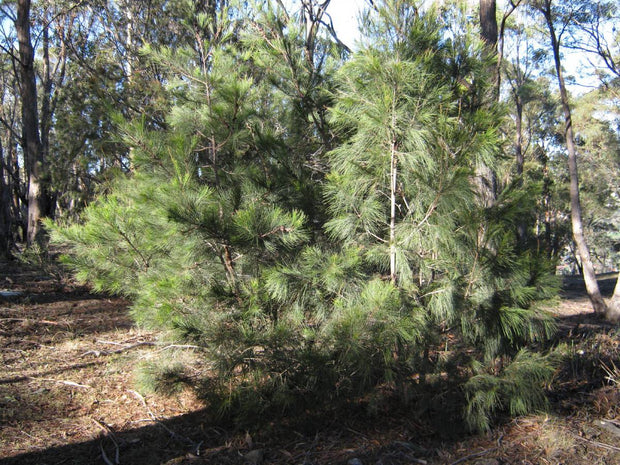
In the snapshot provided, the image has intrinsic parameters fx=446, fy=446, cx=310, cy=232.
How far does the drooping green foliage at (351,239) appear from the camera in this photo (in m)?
2.92

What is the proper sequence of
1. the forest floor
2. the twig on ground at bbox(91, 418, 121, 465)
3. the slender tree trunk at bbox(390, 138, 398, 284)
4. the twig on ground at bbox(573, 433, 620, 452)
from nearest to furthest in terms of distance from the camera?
the twig on ground at bbox(91, 418, 121, 465) → the forest floor → the twig on ground at bbox(573, 433, 620, 452) → the slender tree trunk at bbox(390, 138, 398, 284)

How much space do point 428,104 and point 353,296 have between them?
4.82 feet

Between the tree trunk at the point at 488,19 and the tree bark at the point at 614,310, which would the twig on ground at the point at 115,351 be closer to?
the tree trunk at the point at 488,19

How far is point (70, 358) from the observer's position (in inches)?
174

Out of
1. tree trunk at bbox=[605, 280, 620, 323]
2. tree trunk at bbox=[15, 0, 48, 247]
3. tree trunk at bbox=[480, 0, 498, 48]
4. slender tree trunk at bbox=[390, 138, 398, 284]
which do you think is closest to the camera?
slender tree trunk at bbox=[390, 138, 398, 284]

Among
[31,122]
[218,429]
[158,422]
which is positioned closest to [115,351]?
[158,422]

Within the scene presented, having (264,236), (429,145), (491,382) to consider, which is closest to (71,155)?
(264,236)

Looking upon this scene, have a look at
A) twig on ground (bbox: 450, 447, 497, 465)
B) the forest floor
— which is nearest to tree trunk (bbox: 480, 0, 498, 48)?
the forest floor

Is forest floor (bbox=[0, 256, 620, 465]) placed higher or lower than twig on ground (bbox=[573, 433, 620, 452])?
higher

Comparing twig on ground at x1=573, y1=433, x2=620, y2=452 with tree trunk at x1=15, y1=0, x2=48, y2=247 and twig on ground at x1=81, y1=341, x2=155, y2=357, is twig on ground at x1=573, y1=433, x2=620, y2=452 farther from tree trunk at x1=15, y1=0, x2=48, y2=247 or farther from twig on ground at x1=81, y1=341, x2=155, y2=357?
tree trunk at x1=15, y1=0, x2=48, y2=247

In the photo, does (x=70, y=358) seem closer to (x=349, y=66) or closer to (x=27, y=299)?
(x=27, y=299)

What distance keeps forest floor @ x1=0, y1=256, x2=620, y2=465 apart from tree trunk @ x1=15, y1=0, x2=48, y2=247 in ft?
18.3

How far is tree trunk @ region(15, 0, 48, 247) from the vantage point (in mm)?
8773

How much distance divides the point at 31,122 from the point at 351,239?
29.0 feet
